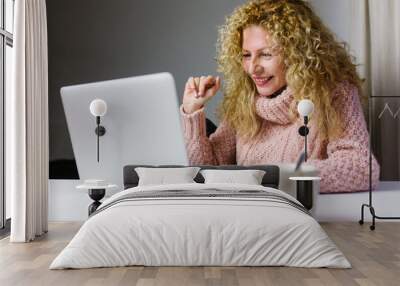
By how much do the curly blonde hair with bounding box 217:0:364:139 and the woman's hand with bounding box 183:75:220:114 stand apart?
0.43ft

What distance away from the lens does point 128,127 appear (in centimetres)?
669

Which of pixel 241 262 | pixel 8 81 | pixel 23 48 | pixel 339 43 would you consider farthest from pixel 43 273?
pixel 339 43

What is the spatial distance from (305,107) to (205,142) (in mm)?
1101

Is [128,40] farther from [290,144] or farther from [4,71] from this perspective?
[290,144]

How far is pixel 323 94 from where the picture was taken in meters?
6.55

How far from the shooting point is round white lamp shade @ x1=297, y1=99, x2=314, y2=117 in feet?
20.9

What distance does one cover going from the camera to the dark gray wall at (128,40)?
6.77 metres

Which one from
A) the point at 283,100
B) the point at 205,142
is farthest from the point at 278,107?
the point at 205,142

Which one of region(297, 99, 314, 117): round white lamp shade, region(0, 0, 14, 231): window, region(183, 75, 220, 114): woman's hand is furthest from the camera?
region(183, 75, 220, 114): woman's hand

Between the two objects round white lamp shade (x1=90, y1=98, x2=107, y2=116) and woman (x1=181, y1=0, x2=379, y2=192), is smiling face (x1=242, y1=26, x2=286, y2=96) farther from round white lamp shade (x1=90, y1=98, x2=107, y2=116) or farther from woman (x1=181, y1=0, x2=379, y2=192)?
round white lamp shade (x1=90, y1=98, x2=107, y2=116)

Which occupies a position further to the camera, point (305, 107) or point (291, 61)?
point (291, 61)

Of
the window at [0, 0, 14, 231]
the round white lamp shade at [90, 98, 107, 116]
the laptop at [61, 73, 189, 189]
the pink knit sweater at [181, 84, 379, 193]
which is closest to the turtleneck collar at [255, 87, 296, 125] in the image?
the pink knit sweater at [181, 84, 379, 193]

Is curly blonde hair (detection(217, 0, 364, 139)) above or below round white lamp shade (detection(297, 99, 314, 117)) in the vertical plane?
above

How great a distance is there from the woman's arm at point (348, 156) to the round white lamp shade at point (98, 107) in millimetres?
2206
